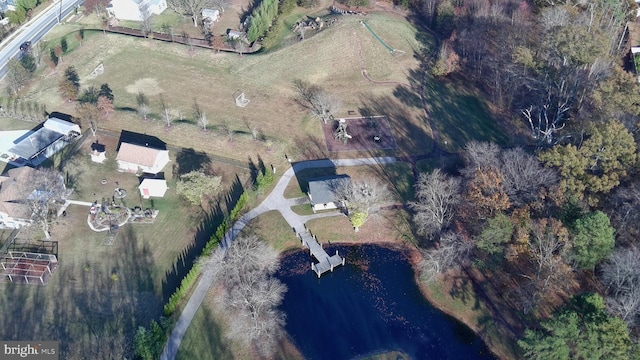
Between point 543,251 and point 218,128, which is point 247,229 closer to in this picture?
point 218,128

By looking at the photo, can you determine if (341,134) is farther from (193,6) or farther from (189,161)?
(193,6)

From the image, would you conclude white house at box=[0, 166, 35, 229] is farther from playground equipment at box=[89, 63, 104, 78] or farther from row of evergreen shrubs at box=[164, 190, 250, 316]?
playground equipment at box=[89, 63, 104, 78]

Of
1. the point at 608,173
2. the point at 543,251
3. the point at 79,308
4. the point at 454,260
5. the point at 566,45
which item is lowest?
the point at 79,308

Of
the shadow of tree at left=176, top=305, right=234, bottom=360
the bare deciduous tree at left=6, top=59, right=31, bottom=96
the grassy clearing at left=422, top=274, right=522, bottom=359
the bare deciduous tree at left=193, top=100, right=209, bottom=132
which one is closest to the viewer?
the shadow of tree at left=176, top=305, right=234, bottom=360

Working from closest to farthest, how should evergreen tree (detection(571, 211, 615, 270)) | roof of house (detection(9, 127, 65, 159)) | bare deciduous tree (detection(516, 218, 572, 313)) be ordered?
1. evergreen tree (detection(571, 211, 615, 270))
2. bare deciduous tree (detection(516, 218, 572, 313))
3. roof of house (detection(9, 127, 65, 159))

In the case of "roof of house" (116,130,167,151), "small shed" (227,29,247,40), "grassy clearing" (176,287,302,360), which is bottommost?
"grassy clearing" (176,287,302,360)

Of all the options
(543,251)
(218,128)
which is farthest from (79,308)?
(543,251)

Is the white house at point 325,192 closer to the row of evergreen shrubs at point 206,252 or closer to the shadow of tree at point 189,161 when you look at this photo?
the row of evergreen shrubs at point 206,252

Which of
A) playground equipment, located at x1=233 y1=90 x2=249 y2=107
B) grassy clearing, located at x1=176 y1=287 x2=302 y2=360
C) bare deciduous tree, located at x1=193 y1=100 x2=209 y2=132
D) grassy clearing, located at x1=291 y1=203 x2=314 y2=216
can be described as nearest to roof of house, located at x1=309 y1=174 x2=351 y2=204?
grassy clearing, located at x1=291 y1=203 x2=314 y2=216
